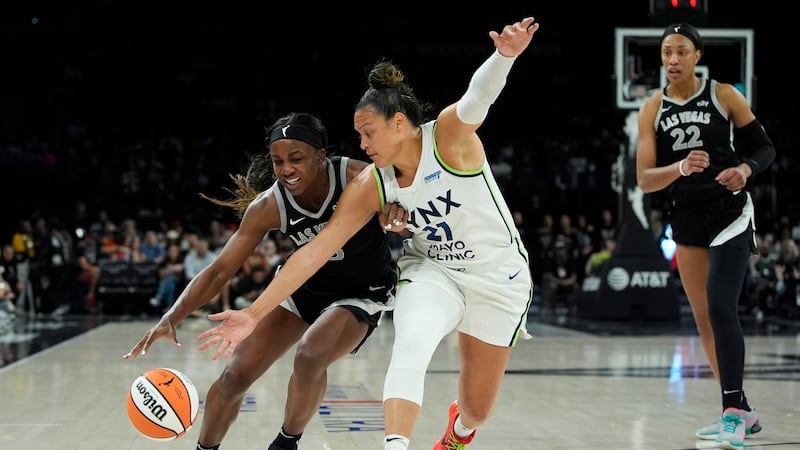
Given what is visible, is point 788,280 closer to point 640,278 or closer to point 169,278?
point 640,278

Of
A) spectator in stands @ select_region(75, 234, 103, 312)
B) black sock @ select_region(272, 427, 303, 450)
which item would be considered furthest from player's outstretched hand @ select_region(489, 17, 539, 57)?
spectator in stands @ select_region(75, 234, 103, 312)

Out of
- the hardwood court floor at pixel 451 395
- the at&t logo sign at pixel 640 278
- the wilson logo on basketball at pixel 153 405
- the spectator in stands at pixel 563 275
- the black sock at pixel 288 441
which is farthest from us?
the spectator in stands at pixel 563 275

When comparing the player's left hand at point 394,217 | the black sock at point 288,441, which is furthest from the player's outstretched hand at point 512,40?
the black sock at point 288,441

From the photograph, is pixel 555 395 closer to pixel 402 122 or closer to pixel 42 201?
pixel 402 122

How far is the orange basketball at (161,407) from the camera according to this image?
3.69 m

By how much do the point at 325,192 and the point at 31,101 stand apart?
19.1m

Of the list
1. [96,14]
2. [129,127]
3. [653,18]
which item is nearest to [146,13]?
[96,14]

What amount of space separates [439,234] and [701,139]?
182 cm

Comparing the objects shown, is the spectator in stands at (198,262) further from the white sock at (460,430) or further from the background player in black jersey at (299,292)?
the white sock at (460,430)

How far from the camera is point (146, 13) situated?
22250 mm

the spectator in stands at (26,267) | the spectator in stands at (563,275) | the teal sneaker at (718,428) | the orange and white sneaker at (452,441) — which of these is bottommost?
the spectator in stands at (563,275)

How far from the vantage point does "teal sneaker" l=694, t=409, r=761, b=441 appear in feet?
14.8

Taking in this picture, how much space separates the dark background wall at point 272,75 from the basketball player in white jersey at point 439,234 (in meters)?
16.0

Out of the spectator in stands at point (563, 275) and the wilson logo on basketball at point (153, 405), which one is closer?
the wilson logo on basketball at point (153, 405)
